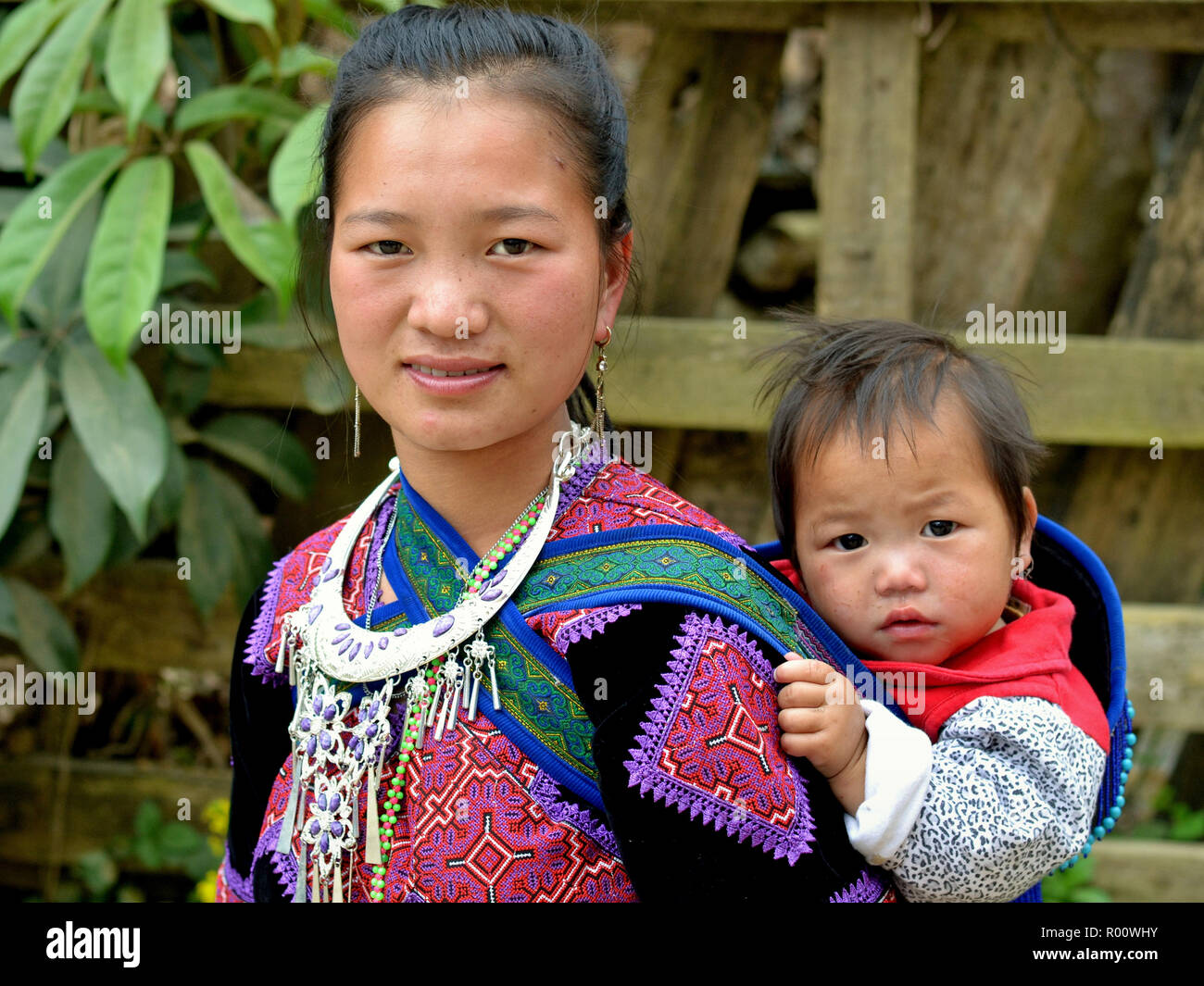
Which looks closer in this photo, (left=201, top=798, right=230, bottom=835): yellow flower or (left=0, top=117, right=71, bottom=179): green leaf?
(left=0, top=117, right=71, bottom=179): green leaf

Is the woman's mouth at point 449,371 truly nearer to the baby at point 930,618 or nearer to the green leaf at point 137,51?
the baby at point 930,618

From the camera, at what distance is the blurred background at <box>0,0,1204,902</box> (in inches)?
91.2

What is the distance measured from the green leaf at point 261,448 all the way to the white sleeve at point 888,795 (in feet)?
5.71

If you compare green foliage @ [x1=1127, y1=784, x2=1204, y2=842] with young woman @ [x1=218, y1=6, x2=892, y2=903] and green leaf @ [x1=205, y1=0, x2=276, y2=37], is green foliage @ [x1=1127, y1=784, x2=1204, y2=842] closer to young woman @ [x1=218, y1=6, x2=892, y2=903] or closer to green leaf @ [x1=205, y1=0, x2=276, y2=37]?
young woman @ [x1=218, y1=6, x2=892, y2=903]

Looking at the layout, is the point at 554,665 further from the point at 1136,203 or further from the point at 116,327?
the point at 1136,203

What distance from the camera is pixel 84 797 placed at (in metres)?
2.87

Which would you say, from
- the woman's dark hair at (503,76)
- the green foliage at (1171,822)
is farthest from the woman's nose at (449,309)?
the green foliage at (1171,822)

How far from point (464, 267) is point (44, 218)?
155 centimetres

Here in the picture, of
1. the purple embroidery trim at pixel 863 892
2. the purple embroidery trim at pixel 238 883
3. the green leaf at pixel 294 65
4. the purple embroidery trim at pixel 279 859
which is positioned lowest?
the purple embroidery trim at pixel 238 883

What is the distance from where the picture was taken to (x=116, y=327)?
7.15 feet

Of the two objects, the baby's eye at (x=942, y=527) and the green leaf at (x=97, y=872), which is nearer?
the baby's eye at (x=942, y=527)

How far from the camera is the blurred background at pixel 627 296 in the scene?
91.2 inches

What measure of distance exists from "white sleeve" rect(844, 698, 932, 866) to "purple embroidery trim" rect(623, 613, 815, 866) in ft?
0.20

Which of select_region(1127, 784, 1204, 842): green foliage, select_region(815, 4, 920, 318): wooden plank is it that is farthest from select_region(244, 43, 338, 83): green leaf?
select_region(1127, 784, 1204, 842): green foliage
